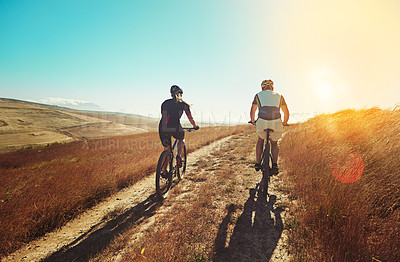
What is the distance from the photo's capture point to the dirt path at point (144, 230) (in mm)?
2428

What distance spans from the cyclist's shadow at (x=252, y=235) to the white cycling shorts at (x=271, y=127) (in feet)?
5.45

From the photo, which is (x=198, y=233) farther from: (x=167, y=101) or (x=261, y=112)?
(x=167, y=101)

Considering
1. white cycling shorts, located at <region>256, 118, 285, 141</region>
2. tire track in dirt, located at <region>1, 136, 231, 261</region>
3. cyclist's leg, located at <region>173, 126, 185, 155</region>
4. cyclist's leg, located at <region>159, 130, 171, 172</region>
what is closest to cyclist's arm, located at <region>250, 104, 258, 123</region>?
white cycling shorts, located at <region>256, 118, 285, 141</region>

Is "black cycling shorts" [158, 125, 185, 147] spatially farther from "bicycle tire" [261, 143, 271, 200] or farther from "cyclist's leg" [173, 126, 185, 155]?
"bicycle tire" [261, 143, 271, 200]

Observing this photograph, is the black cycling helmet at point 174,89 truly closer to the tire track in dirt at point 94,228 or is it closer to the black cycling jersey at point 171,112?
the black cycling jersey at point 171,112

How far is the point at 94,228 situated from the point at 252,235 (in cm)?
321

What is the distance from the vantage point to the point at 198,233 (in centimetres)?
270

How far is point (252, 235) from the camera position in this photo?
269 cm

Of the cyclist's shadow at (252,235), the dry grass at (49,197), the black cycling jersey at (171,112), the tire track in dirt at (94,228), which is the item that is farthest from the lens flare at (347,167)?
the dry grass at (49,197)

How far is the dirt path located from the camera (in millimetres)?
2428

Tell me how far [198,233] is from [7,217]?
3.77m

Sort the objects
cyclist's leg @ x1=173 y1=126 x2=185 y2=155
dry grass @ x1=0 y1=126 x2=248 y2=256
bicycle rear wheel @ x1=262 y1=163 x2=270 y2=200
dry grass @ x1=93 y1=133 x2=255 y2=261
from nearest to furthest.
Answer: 1. dry grass @ x1=93 y1=133 x2=255 y2=261
2. dry grass @ x1=0 y1=126 x2=248 y2=256
3. bicycle rear wheel @ x1=262 y1=163 x2=270 y2=200
4. cyclist's leg @ x1=173 y1=126 x2=185 y2=155

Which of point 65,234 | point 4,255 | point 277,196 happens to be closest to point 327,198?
→ point 277,196

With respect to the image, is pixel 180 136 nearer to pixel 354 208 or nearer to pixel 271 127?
pixel 271 127
